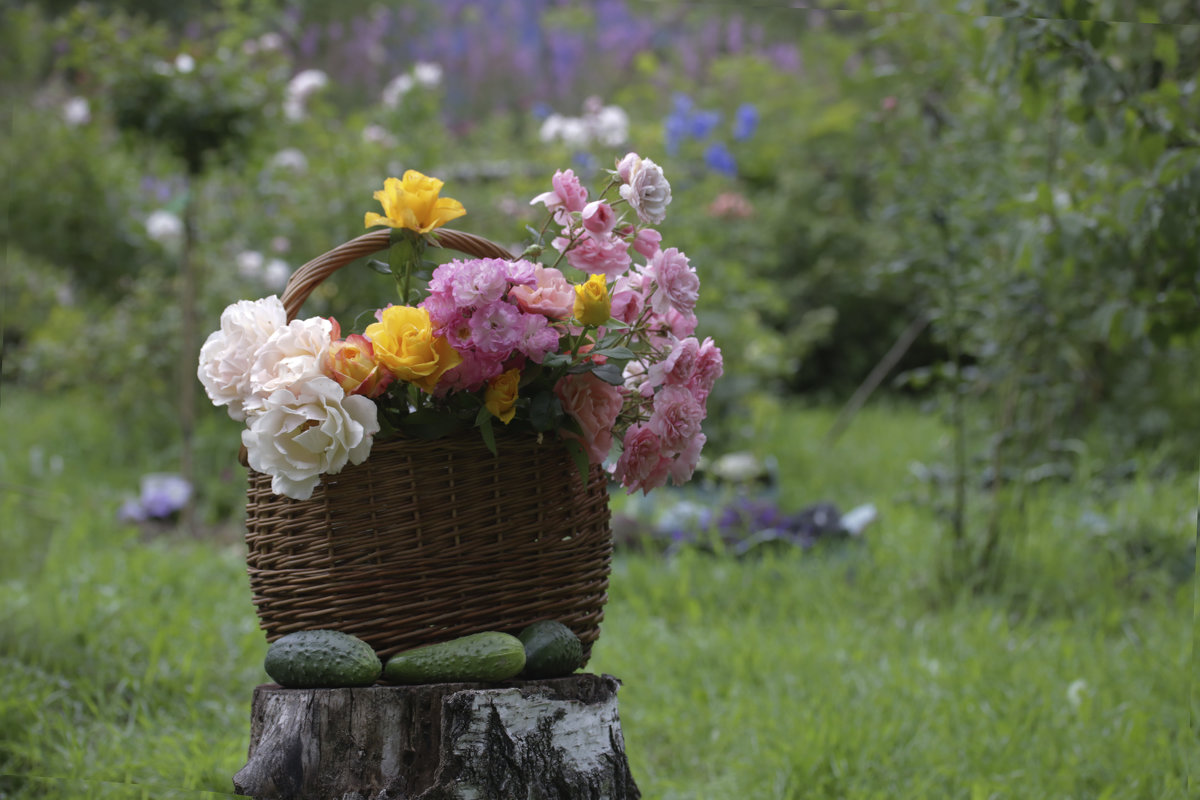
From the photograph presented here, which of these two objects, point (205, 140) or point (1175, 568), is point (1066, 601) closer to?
point (1175, 568)

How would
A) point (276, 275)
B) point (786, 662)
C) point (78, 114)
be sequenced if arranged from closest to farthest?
point (786, 662), point (276, 275), point (78, 114)

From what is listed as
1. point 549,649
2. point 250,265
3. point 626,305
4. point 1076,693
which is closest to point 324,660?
point 549,649

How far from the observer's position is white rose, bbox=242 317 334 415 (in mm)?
1286

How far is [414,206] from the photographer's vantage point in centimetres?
142

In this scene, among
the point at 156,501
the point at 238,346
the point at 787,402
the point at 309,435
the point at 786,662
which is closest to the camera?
the point at 309,435

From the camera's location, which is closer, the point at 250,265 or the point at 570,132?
the point at 250,265

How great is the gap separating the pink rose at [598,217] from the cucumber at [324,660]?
629 millimetres

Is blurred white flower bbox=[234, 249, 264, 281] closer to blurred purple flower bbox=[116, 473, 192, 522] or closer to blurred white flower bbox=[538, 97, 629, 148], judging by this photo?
blurred purple flower bbox=[116, 473, 192, 522]

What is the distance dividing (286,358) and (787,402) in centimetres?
510

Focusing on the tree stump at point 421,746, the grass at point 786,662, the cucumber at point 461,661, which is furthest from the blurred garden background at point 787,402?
the cucumber at point 461,661

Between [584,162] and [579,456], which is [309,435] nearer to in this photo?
[579,456]

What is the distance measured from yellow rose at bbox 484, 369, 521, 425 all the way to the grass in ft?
3.43

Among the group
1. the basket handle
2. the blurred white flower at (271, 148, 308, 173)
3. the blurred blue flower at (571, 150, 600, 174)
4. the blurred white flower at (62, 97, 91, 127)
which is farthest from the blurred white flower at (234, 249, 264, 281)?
the basket handle

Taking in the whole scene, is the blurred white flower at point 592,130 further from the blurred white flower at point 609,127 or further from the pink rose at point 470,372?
the pink rose at point 470,372
